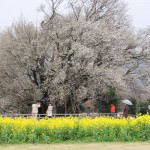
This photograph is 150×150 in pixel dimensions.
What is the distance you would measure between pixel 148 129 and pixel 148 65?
23.5 metres

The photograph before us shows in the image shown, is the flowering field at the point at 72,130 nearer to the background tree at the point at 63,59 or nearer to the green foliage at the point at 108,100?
the background tree at the point at 63,59

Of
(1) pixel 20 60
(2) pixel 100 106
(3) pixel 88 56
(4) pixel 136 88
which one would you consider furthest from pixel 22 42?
(4) pixel 136 88

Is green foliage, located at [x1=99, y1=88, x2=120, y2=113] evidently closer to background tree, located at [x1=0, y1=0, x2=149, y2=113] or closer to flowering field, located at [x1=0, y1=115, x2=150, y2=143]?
background tree, located at [x1=0, y1=0, x2=149, y2=113]

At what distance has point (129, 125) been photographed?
567 inches

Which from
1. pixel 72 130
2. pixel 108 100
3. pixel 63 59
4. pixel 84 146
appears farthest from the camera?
pixel 108 100

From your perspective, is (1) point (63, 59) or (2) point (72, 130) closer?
(2) point (72, 130)

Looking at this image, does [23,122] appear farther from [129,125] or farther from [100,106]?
[100,106]

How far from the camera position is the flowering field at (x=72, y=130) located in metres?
13.5

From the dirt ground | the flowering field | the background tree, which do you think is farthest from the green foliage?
the dirt ground

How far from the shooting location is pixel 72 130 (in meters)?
13.9

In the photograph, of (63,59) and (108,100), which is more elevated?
(63,59)

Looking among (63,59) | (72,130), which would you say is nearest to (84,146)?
(72,130)

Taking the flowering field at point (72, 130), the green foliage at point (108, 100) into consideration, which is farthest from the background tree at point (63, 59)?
the flowering field at point (72, 130)

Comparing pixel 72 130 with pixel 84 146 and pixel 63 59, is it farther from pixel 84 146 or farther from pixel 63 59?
pixel 63 59
